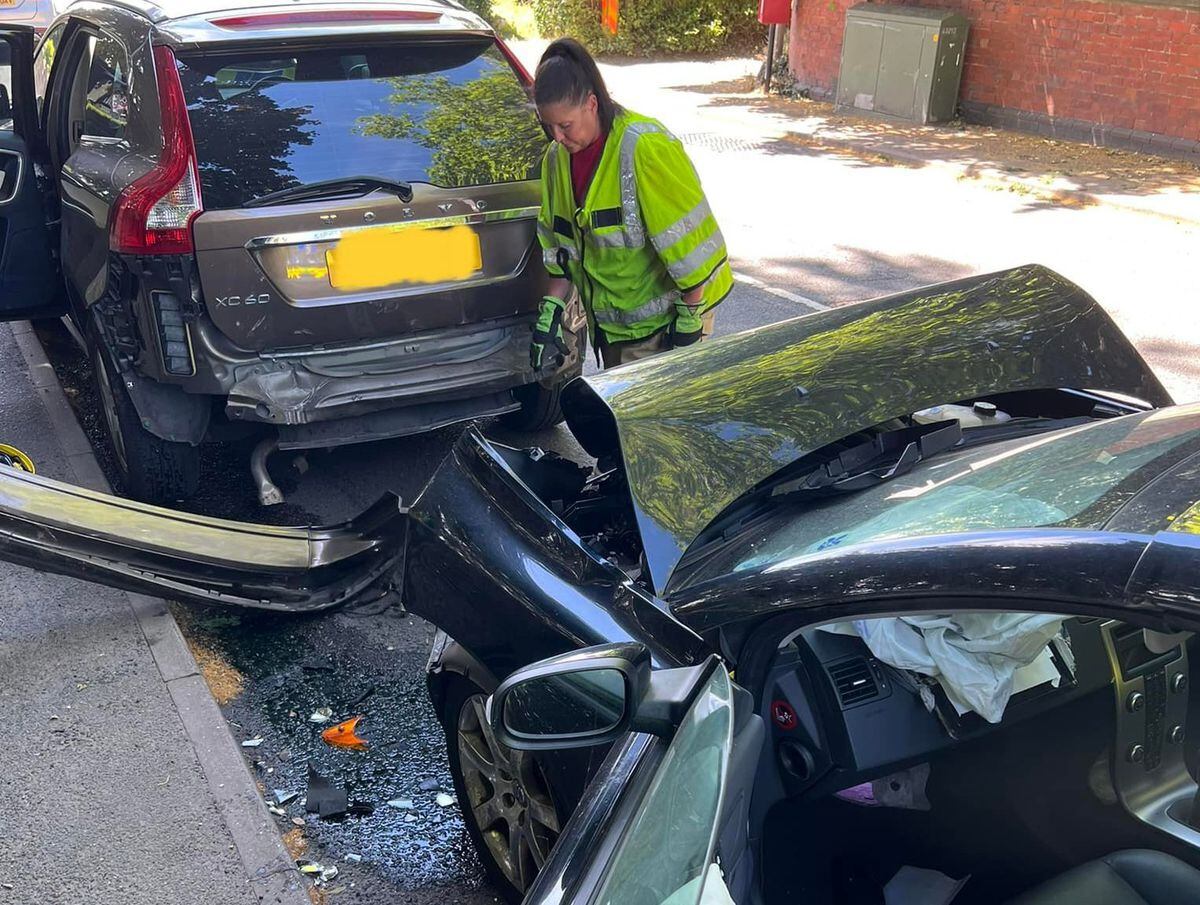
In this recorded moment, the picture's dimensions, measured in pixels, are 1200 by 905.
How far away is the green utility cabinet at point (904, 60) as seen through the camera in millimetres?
13117

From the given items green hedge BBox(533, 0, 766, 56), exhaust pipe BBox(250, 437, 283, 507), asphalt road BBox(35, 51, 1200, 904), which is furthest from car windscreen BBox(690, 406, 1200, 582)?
green hedge BBox(533, 0, 766, 56)

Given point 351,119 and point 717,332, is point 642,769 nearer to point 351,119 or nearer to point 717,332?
point 351,119

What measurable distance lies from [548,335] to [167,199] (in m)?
1.40

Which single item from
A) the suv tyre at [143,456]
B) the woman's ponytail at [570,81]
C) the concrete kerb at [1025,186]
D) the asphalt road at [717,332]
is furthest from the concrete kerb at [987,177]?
the suv tyre at [143,456]

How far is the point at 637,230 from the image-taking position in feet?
13.0

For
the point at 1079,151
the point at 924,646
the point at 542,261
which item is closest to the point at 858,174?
the point at 1079,151

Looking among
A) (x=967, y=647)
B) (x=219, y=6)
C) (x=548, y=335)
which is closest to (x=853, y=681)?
(x=967, y=647)

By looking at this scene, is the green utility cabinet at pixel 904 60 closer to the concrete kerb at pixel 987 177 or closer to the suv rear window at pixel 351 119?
the concrete kerb at pixel 987 177

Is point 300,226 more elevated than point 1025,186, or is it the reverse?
point 300,226

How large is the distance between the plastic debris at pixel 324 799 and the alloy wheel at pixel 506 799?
58cm

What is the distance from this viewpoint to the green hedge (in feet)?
64.7

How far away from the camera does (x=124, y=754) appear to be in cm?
338

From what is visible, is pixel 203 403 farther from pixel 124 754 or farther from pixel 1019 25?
pixel 1019 25

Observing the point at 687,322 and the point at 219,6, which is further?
the point at 219,6
